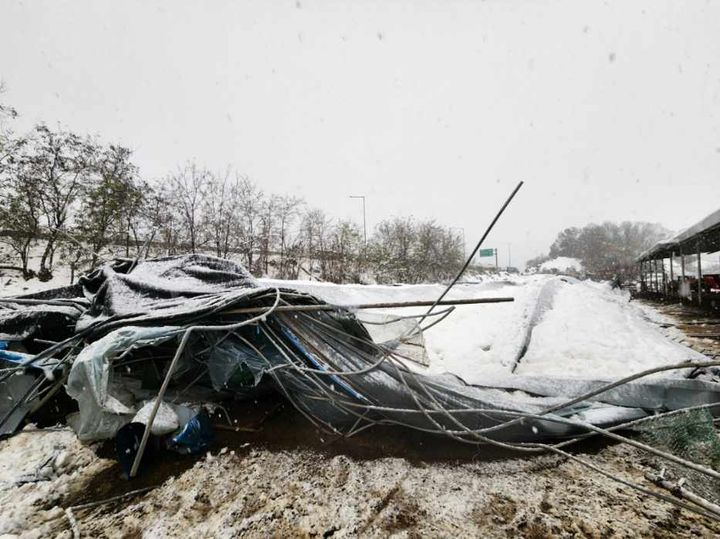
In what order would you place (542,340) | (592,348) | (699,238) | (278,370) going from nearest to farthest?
(278,370)
(592,348)
(542,340)
(699,238)

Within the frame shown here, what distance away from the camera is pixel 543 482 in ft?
6.35

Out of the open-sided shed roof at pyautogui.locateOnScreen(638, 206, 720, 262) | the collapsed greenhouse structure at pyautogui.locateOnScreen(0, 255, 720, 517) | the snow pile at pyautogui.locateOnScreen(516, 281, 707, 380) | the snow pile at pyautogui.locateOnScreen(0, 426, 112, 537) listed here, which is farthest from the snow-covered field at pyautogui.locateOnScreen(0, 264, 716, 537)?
the open-sided shed roof at pyautogui.locateOnScreen(638, 206, 720, 262)

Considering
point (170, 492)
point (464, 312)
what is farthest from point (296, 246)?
point (170, 492)

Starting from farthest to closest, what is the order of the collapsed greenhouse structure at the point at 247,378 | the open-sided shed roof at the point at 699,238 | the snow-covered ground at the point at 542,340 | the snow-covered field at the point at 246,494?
the open-sided shed roof at the point at 699,238
the snow-covered ground at the point at 542,340
the collapsed greenhouse structure at the point at 247,378
the snow-covered field at the point at 246,494

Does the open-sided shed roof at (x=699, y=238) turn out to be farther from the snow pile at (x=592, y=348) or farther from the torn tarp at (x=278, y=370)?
the torn tarp at (x=278, y=370)

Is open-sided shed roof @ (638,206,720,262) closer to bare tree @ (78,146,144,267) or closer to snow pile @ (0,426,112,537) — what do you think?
snow pile @ (0,426,112,537)

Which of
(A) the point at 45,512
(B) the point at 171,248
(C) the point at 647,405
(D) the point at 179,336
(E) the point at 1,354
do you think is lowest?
(A) the point at 45,512

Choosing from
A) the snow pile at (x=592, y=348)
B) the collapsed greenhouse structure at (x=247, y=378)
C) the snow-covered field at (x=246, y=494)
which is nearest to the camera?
the snow-covered field at (x=246, y=494)

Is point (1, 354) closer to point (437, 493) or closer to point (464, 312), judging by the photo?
point (437, 493)

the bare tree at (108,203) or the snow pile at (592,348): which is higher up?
the bare tree at (108,203)

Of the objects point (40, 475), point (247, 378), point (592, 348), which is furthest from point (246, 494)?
point (592, 348)

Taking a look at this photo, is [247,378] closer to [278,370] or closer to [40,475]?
[278,370]

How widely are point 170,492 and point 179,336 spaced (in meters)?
1.16

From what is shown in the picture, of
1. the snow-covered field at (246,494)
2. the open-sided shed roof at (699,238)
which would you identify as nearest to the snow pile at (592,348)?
the snow-covered field at (246,494)
